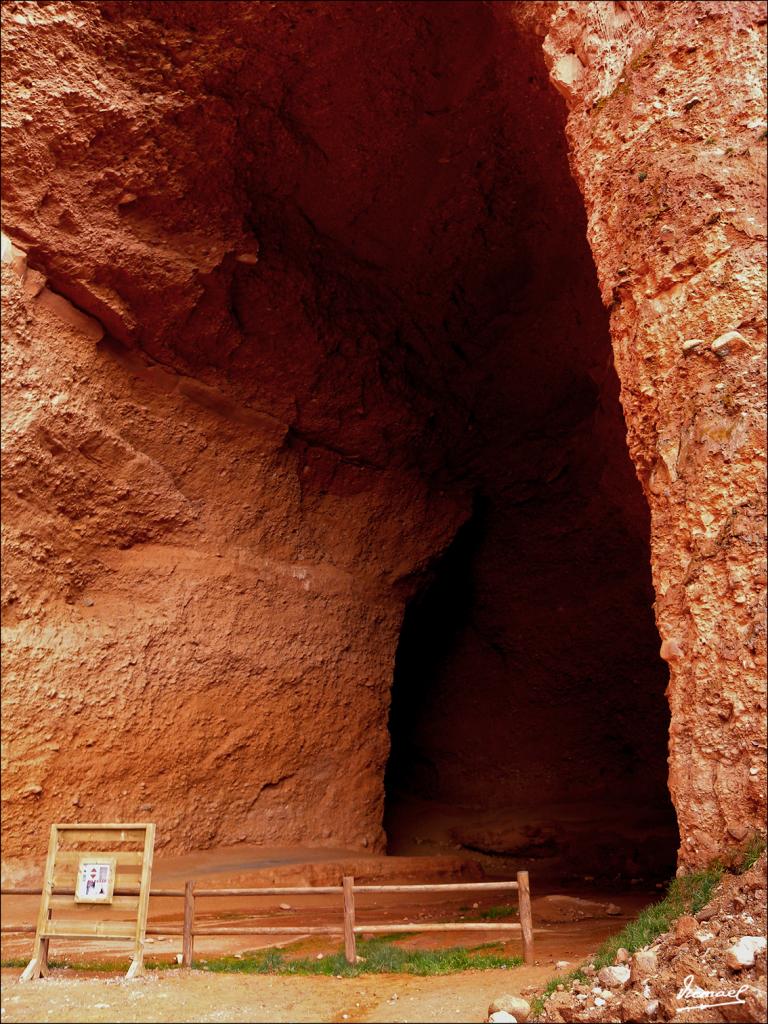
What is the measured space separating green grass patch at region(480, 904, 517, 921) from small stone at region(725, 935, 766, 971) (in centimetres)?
369

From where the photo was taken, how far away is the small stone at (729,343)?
5035mm

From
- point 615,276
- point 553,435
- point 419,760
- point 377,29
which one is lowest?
point 419,760

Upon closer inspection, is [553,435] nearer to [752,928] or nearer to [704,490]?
[704,490]

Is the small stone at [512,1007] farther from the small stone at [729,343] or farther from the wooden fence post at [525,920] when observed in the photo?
the small stone at [729,343]

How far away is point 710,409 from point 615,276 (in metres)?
1.30

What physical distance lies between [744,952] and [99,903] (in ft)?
12.0

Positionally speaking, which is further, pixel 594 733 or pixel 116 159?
pixel 594 733

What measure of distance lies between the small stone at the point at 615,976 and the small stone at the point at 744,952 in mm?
498

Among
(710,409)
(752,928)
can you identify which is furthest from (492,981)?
(710,409)

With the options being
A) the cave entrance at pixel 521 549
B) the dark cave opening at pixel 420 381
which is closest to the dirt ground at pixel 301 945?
the dark cave opening at pixel 420 381

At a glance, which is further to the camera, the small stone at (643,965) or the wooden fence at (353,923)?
the wooden fence at (353,923)

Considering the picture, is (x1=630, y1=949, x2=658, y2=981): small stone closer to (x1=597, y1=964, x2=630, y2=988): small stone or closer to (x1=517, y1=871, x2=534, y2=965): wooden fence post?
(x1=597, y1=964, x2=630, y2=988): small stone

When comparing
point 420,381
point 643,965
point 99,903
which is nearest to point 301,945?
point 99,903

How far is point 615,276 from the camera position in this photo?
5.91 m
